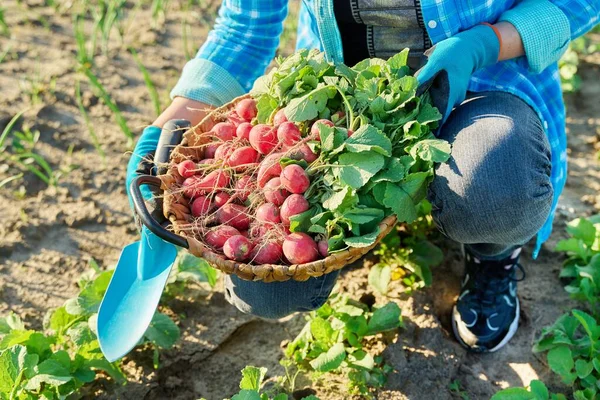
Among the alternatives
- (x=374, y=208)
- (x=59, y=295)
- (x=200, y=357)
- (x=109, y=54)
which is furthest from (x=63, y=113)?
(x=374, y=208)

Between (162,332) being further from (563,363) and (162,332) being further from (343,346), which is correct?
(563,363)

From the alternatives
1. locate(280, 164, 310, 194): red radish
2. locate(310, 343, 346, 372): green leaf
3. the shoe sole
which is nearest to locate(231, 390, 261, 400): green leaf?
locate(310, 343, 346, 372): green leaf

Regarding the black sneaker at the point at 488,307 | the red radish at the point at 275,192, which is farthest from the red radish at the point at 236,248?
the black sneaker at the point at 488,307

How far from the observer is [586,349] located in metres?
1.65

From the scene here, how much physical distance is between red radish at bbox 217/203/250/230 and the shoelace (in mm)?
683

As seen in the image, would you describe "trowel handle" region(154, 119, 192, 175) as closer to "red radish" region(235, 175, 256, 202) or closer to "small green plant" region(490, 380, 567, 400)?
"red radish" region(235, 175, 256, 202)

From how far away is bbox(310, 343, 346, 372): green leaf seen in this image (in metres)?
1.52

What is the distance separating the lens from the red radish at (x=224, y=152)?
4.81 feet

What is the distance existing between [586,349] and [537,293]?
0.92ft

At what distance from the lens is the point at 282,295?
1.55 metres

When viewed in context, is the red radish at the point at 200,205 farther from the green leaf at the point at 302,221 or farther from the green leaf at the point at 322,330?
the green leaf at the point at 322,330

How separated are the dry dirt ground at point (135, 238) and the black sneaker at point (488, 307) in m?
0.04

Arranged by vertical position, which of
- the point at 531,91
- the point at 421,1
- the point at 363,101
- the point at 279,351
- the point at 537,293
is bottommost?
the point at 537,293

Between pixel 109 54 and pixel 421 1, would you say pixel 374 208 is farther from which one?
pixel 109 54
